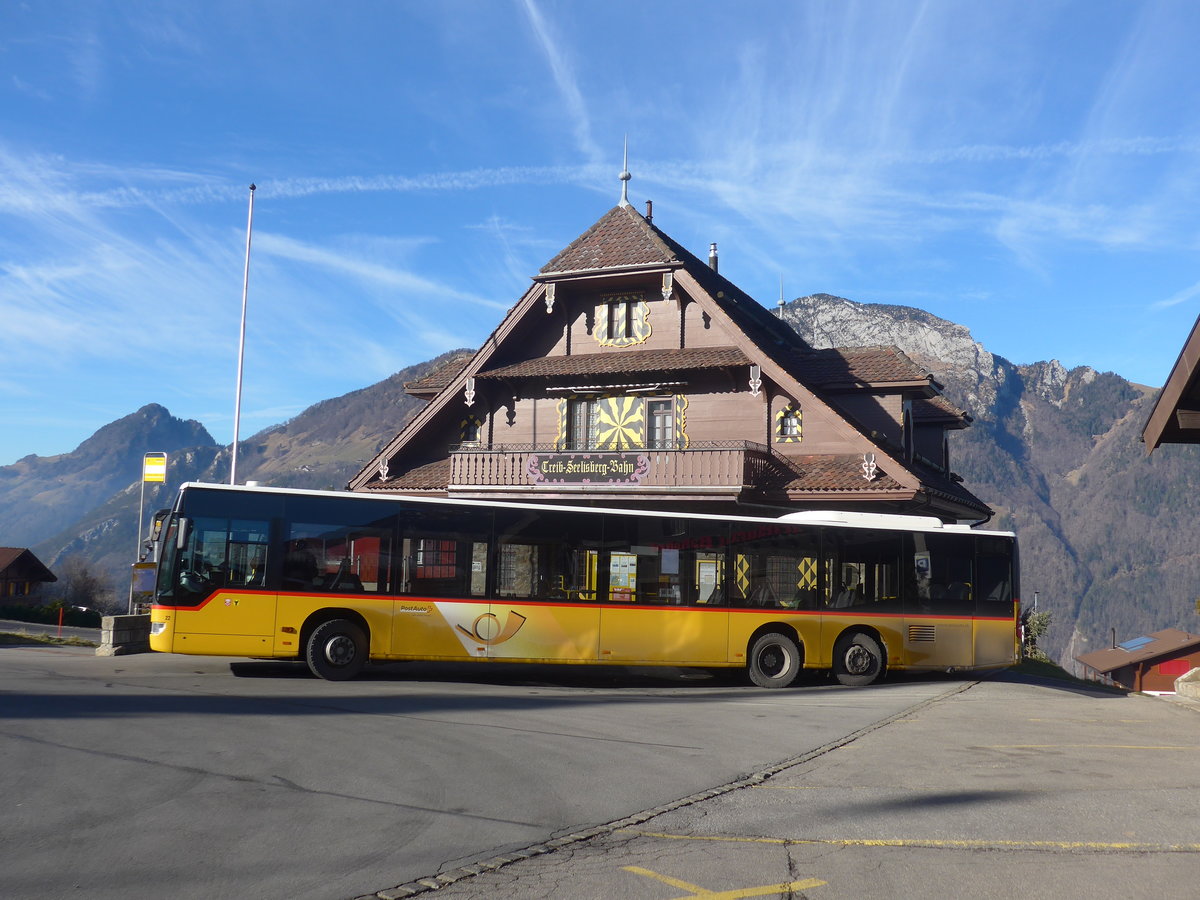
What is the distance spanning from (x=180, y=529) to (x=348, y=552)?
8.08 ft

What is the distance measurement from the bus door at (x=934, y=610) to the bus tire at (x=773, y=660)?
207 cm

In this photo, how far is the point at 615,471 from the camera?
89.1 feet

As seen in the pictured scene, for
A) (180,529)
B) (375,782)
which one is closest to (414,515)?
(180,529)

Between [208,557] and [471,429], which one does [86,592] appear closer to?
[471,429]

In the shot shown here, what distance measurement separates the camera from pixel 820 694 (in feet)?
56.1

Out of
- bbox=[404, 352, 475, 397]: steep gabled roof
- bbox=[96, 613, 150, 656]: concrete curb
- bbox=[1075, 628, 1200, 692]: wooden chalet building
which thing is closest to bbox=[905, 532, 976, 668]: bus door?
bbox=[96, 613, 150, 656]: concrete curb

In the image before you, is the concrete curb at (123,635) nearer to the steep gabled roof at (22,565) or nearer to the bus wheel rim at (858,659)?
the bus wheel rim at (858,659)

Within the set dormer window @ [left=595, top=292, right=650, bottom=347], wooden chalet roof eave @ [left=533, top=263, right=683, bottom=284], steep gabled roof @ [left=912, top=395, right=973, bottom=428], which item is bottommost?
steep gabled roof @ [left=912, top=395, right=973, bottom=428]

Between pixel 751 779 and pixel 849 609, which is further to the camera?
pixel 849 609

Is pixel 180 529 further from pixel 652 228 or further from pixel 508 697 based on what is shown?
pixel 652 228

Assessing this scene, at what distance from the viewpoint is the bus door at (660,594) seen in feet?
58.7

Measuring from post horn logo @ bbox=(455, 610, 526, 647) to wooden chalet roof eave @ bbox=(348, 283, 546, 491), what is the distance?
12.7 metres

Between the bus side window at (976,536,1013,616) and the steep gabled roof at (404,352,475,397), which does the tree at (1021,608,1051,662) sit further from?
the steep gabled roof at (404,352,475,397)

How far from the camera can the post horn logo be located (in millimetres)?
17359
